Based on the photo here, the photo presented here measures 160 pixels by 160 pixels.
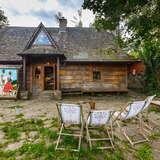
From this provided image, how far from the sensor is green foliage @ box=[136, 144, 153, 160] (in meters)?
5.28

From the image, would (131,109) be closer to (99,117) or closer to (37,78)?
(99,117)

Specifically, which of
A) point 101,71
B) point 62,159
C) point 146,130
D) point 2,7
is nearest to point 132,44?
point 101,71

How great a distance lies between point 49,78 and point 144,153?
12.0 m

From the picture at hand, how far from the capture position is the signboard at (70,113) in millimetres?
5286

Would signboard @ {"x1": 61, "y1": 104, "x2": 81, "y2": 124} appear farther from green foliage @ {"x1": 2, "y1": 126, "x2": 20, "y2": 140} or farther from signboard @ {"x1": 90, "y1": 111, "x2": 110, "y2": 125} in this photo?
green foliage @ {"x1": 2, "y1": 126, "x2": 20, "y2": 140}

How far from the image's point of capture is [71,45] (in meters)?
18.3

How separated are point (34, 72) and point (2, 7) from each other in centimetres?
1629

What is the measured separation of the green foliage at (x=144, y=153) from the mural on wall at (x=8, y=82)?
34.2ft

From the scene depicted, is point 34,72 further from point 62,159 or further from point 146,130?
point 62,159

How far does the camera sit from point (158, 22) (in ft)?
44.1

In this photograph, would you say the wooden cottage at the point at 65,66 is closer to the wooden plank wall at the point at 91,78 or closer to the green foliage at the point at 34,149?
the wooden plank wall at the point at 91,78

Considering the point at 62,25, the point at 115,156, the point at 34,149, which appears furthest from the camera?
the point at 62,25

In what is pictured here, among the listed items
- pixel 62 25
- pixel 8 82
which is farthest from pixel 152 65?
pixel 8 82

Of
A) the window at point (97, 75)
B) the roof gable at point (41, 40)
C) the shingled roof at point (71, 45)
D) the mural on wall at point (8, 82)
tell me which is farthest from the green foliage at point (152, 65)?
the mural on wall at point (8, 82)
